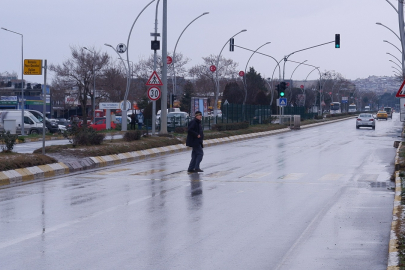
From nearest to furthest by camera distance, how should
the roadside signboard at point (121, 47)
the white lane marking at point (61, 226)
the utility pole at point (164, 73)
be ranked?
the white lane marking at point (61, 226)
the utility pole at point (164, 73)
the roadside signboard at point (121, 47)

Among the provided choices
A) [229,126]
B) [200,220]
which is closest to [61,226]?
[200,220]

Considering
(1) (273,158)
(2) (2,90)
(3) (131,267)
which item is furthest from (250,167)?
(2) (2,90)

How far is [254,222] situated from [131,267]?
11.8 feet

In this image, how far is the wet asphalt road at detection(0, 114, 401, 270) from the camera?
778 cm

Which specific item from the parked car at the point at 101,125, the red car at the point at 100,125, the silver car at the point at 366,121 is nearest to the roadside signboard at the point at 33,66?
the red car at the point at 100,125

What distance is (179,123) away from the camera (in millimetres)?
42875

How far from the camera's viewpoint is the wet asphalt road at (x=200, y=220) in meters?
7.78

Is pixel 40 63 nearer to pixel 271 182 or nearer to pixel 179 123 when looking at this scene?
pixel 271 182

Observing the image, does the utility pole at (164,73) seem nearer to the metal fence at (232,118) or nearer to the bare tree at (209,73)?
the metal fence at (232,118)

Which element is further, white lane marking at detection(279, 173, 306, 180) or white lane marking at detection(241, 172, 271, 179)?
white lane marking at detection(241, 172, 271, 179)

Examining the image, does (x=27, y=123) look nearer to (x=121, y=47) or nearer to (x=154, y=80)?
(x=121, y=47)

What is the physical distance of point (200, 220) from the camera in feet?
34.7

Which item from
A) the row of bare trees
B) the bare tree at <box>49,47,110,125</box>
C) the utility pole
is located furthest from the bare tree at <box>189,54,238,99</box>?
the utility pole

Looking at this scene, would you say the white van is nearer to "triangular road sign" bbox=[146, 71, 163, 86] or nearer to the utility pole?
the utility pole
